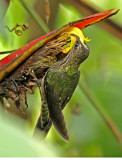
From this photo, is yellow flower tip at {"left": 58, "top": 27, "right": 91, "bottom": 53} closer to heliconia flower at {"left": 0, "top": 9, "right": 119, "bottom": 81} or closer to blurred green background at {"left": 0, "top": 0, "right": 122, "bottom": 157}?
heliconia flower at {"left": 0, "top": 9, "right": 119, "bottom": 81}

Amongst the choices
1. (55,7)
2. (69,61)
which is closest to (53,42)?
(69,61)

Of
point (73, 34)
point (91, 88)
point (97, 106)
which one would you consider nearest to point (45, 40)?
Result: point (73, 34)

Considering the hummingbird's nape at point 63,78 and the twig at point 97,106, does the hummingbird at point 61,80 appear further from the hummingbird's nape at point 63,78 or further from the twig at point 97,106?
the twig at point 97,106

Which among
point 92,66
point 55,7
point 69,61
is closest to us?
point 69,61

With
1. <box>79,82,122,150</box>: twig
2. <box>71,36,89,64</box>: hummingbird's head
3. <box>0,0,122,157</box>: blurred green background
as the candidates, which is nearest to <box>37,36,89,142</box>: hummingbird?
<box>71,36,89,64</box>: hummingbird's head

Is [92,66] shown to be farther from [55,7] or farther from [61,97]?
[61,97]

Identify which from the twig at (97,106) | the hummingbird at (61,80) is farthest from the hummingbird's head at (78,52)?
the twig at (97,106)

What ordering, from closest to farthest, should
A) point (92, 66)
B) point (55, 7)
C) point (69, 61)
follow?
point (69, 61) < point (55, 7) < point (92, 66)

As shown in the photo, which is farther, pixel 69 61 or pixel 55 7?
pixel 55 7
